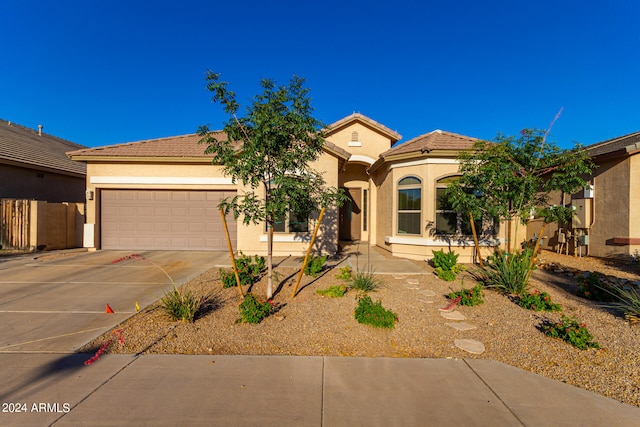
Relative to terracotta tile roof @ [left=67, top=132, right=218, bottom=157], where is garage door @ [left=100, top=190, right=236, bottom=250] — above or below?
below

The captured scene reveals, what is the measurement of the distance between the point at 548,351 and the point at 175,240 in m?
11.3

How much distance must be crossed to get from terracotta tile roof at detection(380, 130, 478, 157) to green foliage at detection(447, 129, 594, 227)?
2112mm

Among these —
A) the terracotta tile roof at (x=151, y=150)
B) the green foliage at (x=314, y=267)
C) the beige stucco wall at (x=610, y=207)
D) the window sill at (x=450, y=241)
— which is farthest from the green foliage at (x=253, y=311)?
the beige stucco wall at (x=610, y=207)

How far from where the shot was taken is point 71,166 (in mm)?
15070

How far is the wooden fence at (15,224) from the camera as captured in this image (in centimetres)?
1097

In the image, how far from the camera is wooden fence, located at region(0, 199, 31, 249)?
1097cm

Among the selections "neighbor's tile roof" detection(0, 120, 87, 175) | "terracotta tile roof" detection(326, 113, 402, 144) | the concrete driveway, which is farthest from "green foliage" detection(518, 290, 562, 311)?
"neighbor's tile roof" detection(0, 120, 87, 175)

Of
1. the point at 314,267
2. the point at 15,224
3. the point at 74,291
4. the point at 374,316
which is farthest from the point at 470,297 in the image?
the point at 15,224

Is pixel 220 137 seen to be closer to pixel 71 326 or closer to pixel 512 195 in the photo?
pixel 71 326

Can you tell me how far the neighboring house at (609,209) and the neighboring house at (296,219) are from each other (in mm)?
3688

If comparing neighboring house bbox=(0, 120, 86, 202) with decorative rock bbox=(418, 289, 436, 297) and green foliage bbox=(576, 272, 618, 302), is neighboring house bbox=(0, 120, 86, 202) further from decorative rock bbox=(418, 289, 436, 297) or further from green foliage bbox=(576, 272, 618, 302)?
green foliage bbox=(576, 272, 618, 302)

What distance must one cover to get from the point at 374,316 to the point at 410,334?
56cm

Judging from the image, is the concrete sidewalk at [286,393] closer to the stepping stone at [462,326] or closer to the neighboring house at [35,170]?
the stepping stone at [462,326]

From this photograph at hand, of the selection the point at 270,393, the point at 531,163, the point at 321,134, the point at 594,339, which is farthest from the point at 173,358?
the point at 531,163
